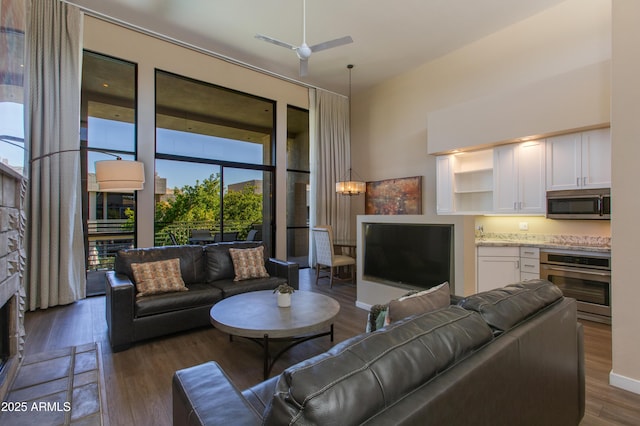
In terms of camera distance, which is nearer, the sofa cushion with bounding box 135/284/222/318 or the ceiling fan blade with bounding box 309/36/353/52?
the sofa cushion with bounding box 135/284/222/318

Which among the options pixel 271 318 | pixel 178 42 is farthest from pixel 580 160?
pixel 178 42

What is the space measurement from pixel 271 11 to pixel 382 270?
387cm

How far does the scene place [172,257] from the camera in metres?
3.55

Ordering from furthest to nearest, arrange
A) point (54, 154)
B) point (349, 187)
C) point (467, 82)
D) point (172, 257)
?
point (349, 187) → point (467, 82) → point (54, 154) → point (172, 257)

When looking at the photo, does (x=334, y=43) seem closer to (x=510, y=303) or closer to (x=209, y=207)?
(x=510, y=303)

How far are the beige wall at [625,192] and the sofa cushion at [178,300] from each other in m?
3.49

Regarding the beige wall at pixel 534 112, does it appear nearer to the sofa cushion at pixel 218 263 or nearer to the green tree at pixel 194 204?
the sofa cushion at pixel 218 263

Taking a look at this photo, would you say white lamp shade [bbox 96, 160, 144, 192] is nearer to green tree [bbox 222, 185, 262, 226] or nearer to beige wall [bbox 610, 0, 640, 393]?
green tree [bbox 222, 185, 262, 226]

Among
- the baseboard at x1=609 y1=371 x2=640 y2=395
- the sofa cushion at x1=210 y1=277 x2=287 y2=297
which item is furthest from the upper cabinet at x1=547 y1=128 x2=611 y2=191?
the sofa cushion at x1=210 y1=277 x2=287 y2=297

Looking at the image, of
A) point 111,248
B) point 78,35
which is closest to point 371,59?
point 78,35

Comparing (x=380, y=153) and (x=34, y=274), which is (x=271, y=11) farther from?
(x=34, y=274)

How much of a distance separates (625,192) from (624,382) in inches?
53.7

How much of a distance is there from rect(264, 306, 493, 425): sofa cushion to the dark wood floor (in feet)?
5.36

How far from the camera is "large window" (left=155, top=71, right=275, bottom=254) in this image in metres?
A: 5.19
